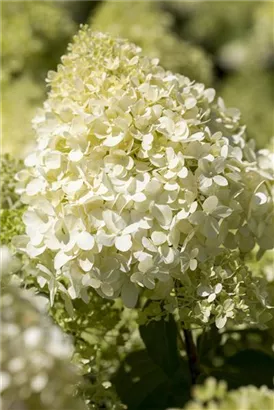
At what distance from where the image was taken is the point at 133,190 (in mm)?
689

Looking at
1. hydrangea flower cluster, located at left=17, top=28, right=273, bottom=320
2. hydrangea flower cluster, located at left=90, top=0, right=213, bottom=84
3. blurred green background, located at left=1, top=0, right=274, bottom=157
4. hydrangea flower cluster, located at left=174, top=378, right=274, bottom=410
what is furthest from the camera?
hydrangea flower cluster, located at left=90, top=0, right=213, bottom=84

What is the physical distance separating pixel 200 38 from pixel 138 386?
205 cm

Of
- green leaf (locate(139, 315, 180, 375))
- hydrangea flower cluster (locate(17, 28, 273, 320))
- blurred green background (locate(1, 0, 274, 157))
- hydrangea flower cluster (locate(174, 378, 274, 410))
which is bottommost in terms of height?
hydrangea flower cluster (locate(174, 378, 274, 410))

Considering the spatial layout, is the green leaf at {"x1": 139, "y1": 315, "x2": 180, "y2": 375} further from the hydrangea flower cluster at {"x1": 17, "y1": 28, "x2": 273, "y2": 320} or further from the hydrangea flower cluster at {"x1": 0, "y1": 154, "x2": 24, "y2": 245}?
the hydrangea flower cluster at {"x1": 0, "y1": 154, "x2": 24, "y2": 245}

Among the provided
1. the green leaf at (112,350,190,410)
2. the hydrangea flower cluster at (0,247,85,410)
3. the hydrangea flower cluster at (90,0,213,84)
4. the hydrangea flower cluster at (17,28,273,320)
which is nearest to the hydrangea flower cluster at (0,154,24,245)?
the hydrangea flower cluster at (17,28,273,320)

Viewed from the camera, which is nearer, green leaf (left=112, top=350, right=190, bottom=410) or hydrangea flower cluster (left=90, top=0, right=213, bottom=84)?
green leaf (left=112, top=350, right=190, bottom=410)

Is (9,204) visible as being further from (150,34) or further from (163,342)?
(150,34)

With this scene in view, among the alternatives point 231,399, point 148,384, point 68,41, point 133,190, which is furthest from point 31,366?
point 68,41

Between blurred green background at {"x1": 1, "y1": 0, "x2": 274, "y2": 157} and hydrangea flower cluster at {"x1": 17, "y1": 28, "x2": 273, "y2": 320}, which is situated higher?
blurred green background at {"x1": 1, "y1": 0, "x2": 274, "y2": 157}

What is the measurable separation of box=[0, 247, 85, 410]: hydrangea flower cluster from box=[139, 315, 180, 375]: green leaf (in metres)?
0.28

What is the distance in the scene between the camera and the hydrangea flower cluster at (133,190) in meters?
0.69

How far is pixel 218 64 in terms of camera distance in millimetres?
2791

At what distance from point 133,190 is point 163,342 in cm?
16

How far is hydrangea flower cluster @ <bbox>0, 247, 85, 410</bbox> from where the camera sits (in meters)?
0.47
